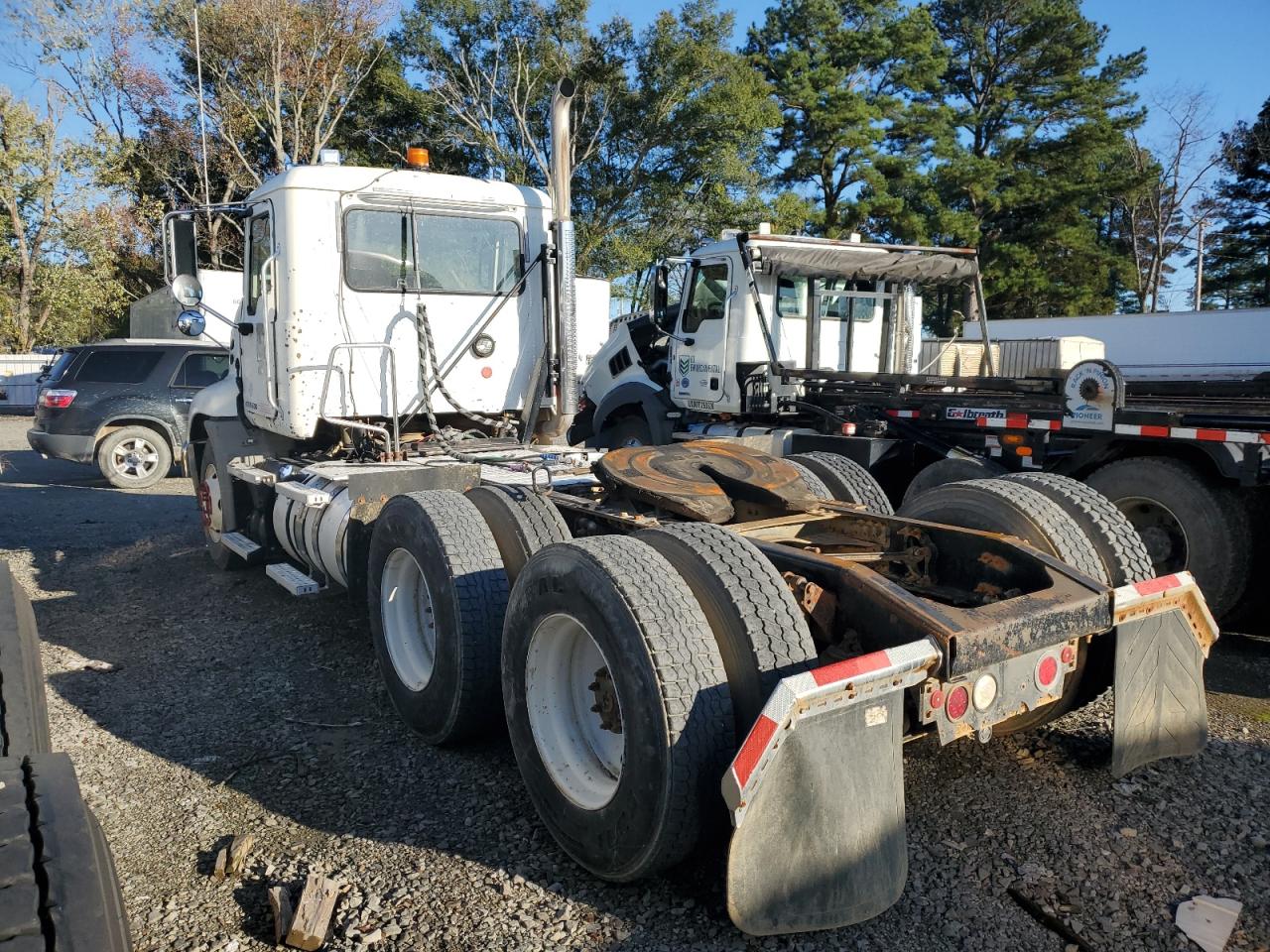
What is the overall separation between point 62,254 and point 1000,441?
28.5m

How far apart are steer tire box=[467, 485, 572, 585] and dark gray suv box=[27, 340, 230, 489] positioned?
386 inches

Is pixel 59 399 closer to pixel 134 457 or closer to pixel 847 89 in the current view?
pixel 134 457

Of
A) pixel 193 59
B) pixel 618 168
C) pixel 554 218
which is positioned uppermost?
pixel 193 59

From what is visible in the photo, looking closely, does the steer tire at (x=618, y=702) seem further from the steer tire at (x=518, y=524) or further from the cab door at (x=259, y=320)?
the cab door at (x=259, y=320)

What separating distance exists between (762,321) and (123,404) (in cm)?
901

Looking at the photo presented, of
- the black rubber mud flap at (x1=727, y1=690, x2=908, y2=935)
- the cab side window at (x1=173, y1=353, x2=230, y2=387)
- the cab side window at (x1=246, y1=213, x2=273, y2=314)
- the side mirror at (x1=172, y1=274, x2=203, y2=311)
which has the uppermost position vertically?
the cab side window at (x1=246, y1=213, x2=273, y2=314)

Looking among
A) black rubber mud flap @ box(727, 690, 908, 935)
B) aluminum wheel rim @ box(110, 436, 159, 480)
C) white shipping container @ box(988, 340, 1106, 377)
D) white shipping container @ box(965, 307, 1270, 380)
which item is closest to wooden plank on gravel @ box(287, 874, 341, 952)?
black rubber mud flap @ box(727, 690, 908, 935)

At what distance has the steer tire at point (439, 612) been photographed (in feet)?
12.6

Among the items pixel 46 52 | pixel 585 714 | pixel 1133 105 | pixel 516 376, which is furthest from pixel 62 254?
pixel 1133 105

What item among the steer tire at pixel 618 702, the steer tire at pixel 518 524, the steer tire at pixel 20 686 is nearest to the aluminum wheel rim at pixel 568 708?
the steer tire at pixel 618 702

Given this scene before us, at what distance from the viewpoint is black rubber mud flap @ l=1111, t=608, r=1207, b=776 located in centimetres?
321

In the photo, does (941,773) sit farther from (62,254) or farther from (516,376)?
(62,254)

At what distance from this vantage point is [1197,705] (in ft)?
11.4

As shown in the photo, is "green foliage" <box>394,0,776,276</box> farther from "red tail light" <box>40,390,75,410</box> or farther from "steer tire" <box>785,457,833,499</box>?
"steer tire" <box>785,457,833,499</box>
